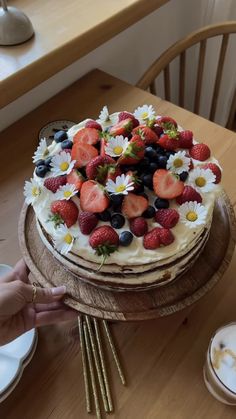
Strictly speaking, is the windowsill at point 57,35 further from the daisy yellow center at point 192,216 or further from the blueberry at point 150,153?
the daisy yellow center at point 192,216

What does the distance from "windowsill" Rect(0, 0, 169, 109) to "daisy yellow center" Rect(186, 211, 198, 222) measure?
563 millimetres

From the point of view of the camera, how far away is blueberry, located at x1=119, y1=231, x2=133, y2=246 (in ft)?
2.06

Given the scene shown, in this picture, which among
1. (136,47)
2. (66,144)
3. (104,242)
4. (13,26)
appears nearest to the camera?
(104,242)

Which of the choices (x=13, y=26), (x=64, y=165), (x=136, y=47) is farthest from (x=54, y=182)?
(x=136, y=47)

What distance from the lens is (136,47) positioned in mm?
1453

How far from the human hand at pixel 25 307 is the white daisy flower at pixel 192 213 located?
245mm

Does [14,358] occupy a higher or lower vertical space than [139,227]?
lower

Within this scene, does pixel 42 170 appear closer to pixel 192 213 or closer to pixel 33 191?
pixel 33 191

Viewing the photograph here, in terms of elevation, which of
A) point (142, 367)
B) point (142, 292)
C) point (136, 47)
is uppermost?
point (136, 47)

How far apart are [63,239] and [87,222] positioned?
5cm

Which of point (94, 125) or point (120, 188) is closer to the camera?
point (120, 188)

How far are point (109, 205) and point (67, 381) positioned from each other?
1.05 ft

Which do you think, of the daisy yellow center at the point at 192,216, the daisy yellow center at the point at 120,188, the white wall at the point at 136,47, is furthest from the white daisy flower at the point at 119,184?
the white wall at the point at 136,47

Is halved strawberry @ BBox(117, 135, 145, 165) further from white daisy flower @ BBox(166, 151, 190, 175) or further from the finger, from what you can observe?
the finger
